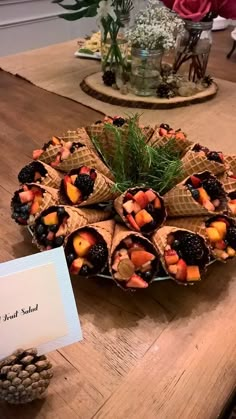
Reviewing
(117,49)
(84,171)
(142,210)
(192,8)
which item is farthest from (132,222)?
(117,49)

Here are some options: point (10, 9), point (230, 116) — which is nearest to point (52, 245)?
point (230, 116)

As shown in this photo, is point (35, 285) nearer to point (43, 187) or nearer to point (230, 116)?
point (43, 187)

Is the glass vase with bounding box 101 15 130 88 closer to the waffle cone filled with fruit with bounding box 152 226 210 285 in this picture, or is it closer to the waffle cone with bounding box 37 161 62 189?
the waffle cone with bounding box 37 161 62 189

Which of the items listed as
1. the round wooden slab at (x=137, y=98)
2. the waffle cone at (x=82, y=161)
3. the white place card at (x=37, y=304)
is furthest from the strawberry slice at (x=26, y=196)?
the round wooden slab at (x=137, y=98)

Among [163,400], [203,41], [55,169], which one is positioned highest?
[203,41]

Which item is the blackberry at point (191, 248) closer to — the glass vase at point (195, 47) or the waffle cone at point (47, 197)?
the waffle cone at point (47, 197)
